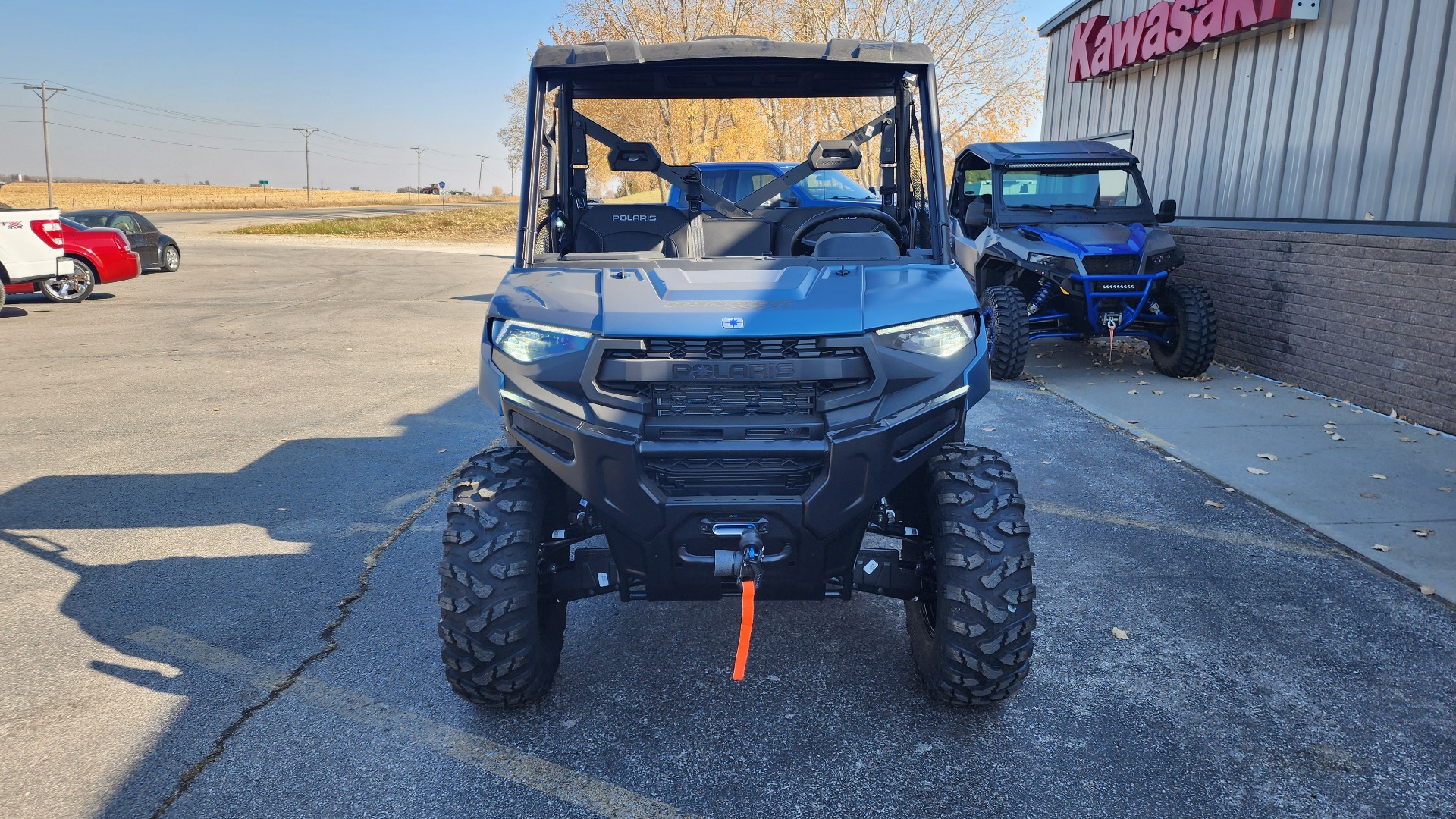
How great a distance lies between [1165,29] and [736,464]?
10.9 meters

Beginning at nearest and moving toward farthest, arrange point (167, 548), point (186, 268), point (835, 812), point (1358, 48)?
1. point (835, 812)
2. point (167, 548)
3. point (1358, 48)
4. point (186, 268)

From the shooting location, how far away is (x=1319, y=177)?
348 inches

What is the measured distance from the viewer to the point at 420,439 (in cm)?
696

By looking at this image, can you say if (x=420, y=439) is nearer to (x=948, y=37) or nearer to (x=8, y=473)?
A: (x=8, y=473)

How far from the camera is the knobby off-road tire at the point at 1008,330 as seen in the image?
29.1 feet

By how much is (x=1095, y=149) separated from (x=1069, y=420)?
3533mm

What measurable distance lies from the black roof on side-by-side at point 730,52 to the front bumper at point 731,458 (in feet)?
4.46

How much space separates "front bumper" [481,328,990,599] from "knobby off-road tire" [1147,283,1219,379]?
6.89 metres

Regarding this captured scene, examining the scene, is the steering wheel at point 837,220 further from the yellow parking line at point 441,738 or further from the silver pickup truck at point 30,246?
the silver pickup truck at point 30,246

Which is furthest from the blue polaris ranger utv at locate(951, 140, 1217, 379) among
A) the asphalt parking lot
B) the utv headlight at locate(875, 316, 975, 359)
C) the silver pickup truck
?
the silver pickup truck

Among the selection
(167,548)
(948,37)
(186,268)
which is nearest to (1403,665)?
(167,548)

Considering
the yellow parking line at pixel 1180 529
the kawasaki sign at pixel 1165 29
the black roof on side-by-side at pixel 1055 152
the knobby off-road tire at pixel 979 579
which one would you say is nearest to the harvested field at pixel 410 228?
the kawasaki sign at pixel 1165 29

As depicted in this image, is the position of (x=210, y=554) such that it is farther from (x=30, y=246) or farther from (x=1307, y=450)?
(x=30, y=246)

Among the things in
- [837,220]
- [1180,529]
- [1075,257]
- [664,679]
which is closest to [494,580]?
[664,679]
